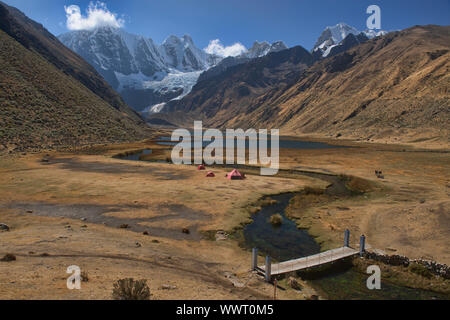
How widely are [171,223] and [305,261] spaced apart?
12218 millimetres

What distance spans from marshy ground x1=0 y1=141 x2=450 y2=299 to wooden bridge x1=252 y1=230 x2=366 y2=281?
34.3 inches

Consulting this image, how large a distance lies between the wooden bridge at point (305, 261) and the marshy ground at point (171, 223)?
870mm

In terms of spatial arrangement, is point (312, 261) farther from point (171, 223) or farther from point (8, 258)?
point (8, 258)

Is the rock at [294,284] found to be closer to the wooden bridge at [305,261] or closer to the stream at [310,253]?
the wooden bridge at [305,261]

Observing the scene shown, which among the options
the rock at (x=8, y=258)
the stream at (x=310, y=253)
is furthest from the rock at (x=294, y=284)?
the rock at (x=8, y=258)

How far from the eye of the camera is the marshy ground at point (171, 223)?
12.7 m

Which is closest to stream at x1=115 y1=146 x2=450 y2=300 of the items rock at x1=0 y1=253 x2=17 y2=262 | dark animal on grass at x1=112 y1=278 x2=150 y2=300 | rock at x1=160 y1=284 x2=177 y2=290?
rock at x1=160 y1=284 x2=177 y2=290

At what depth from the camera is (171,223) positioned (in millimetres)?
24297

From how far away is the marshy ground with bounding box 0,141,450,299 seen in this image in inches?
498

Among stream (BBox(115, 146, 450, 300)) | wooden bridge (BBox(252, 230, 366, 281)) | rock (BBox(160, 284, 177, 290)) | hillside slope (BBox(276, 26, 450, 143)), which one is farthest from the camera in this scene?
hillside slope (BBox(276, 26, 450, 143))

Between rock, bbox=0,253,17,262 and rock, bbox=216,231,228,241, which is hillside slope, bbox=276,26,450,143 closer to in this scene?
rock, bbox=216,231,228,241

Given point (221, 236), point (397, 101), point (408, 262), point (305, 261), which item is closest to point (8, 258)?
point (221, 236)
